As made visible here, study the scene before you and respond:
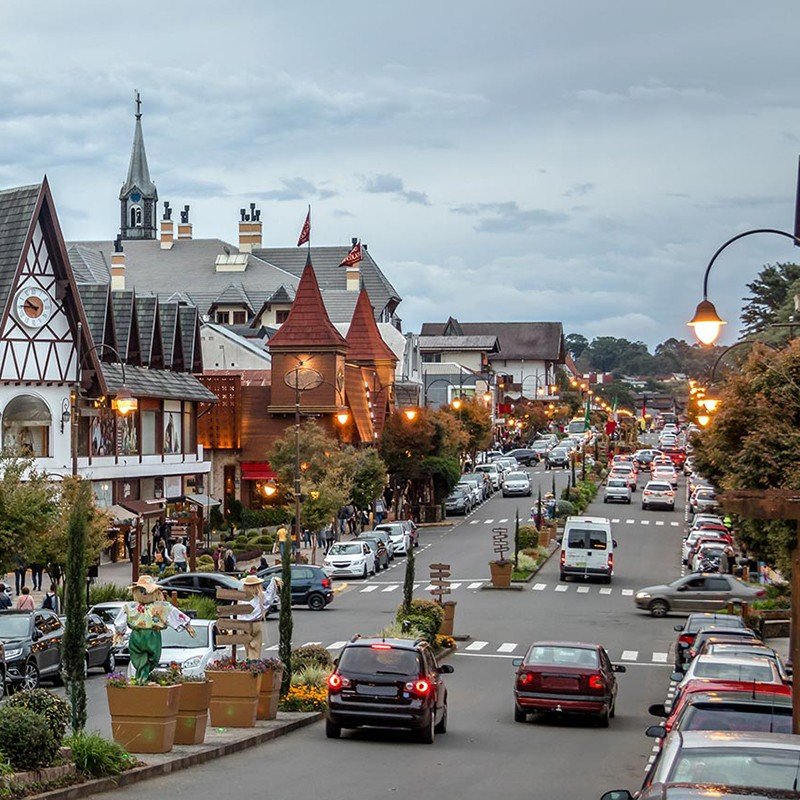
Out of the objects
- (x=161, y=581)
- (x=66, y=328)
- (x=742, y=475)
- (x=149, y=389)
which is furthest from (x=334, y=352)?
(x=742, y=475)

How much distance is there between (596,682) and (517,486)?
7012 centimetres

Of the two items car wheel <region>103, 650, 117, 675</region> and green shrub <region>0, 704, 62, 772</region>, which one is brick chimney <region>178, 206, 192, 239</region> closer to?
car wheel <region>103, 650, 117, 675</region>

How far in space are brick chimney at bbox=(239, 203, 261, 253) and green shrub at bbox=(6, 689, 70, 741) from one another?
417 ft

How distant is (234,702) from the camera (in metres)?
21.6

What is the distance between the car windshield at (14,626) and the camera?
28047mm

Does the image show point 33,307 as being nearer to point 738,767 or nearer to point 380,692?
point 380,692

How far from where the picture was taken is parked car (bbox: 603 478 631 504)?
92.1 meters

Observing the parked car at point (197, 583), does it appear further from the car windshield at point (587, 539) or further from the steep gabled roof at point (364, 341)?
the steep gabled roof at point (364, 341)

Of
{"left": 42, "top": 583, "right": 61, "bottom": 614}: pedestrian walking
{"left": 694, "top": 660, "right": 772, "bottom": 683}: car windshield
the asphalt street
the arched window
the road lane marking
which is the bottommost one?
the road lane marking

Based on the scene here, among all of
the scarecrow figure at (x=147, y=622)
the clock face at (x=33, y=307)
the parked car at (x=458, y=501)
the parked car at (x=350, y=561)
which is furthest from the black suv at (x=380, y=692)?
the parked car at (x=458, y=501)

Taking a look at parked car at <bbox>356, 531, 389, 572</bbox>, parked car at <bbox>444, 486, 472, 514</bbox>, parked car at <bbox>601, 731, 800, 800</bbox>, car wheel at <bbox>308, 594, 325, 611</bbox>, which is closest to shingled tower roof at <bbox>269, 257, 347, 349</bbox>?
parked car at <bbox>444, 486, 472, 514</bbox>

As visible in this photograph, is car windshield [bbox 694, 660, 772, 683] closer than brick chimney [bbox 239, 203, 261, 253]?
Yes

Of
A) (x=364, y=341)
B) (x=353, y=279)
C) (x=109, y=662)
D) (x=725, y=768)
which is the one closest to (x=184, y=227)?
(x=353, y=279)

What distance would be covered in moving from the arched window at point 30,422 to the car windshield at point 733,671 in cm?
3786
